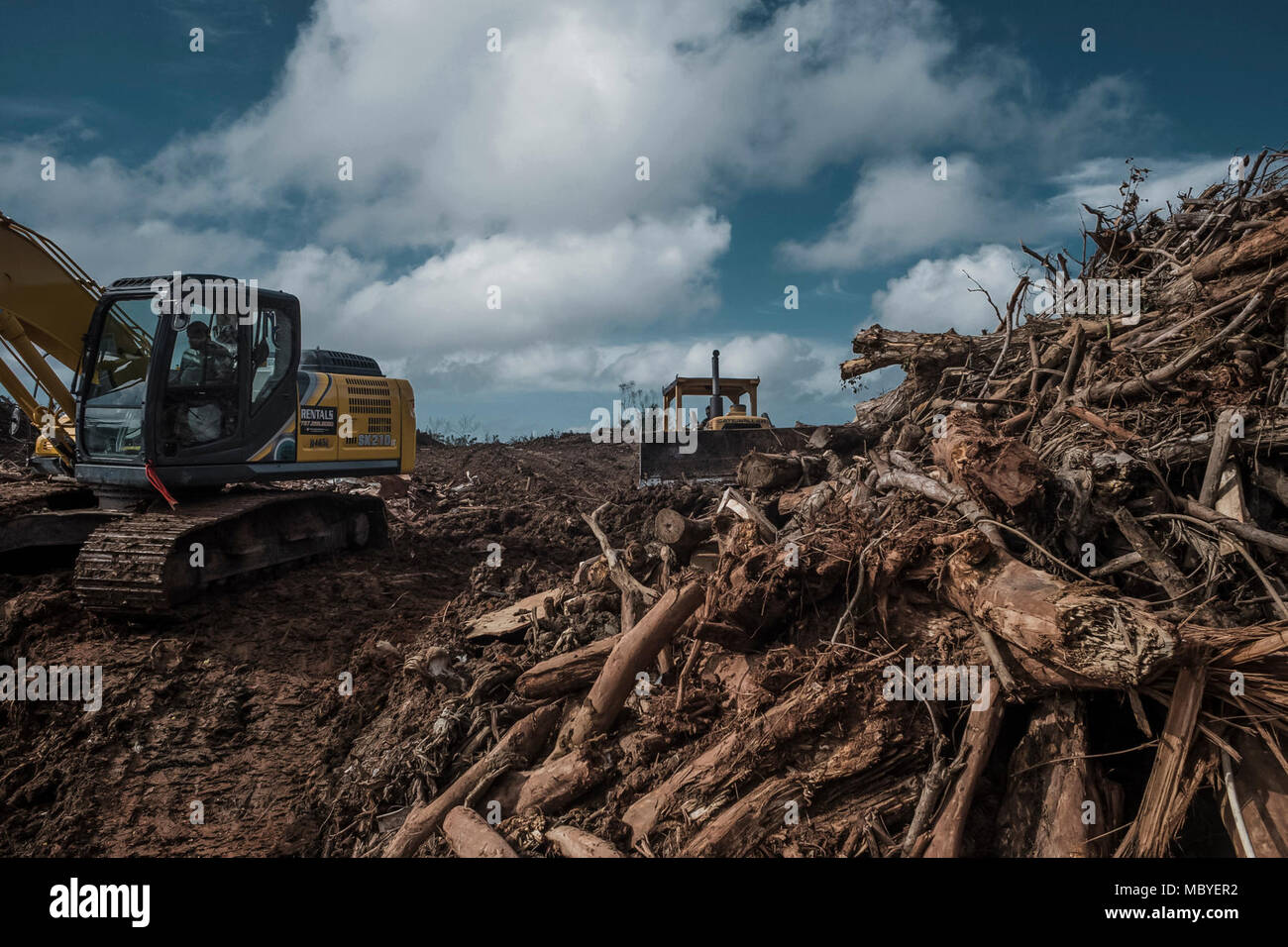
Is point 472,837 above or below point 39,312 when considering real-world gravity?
below

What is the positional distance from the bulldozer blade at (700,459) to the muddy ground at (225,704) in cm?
96

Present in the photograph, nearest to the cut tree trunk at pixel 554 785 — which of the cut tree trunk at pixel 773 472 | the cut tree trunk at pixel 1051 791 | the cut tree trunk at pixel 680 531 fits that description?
the cut tree trunk at pixel 680 531

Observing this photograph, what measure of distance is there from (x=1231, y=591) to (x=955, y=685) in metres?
1.82

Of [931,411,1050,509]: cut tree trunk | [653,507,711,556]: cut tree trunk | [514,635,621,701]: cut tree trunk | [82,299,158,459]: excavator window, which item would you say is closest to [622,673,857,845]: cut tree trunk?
[514,635,621,701]: cut tree trunk

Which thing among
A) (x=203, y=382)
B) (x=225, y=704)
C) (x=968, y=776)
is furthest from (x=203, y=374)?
(x=968, y=776)

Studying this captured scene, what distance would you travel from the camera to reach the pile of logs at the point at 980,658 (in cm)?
Result: 347

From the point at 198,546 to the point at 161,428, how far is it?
140cm

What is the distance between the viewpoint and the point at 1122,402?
5750 mm

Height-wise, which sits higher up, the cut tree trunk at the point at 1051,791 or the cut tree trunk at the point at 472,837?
the cut tree trunk at the point at 1051,791

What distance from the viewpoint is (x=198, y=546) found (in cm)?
779
